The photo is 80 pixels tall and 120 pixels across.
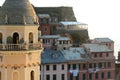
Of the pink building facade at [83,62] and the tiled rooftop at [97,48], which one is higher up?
the tiled rooftop at [97,48]

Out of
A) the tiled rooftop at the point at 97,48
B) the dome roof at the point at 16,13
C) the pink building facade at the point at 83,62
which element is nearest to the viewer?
the dome roof at the point at 16,13

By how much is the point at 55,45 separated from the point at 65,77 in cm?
769

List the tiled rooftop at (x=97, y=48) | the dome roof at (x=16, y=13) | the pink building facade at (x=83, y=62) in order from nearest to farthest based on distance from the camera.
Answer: the dome roof at (x=16, y=13), the pink building facade at (x=83, y=62), the tiled rooftop at (x=97, y=48)

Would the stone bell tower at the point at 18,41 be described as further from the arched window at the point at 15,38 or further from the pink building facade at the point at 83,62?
the pink building facade at the point at 83,62

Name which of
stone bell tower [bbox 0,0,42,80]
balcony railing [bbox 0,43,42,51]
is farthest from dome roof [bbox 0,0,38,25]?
balcony railing [bbox 0,43,42,51]

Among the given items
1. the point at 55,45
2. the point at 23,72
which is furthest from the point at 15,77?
the point at 55,45

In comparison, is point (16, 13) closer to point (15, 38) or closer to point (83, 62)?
point (15, 38)

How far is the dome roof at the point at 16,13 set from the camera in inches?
564

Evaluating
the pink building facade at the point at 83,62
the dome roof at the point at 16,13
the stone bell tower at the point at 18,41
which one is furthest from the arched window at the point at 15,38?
the pink building facade at the point at 83,62

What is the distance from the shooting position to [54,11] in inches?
3738

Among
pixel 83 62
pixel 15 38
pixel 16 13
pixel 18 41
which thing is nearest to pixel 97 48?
pixel 83 62

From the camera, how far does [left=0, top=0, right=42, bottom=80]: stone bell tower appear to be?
14.3 meters

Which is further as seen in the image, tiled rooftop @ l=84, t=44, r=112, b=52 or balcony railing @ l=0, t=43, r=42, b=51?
tiled rooftop @ l=84, t=44, r=112, b=52

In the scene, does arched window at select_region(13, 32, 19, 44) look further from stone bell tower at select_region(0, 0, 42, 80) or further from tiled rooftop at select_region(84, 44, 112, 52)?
tiled rooftop at select_region(84, 44, 112, 52)
